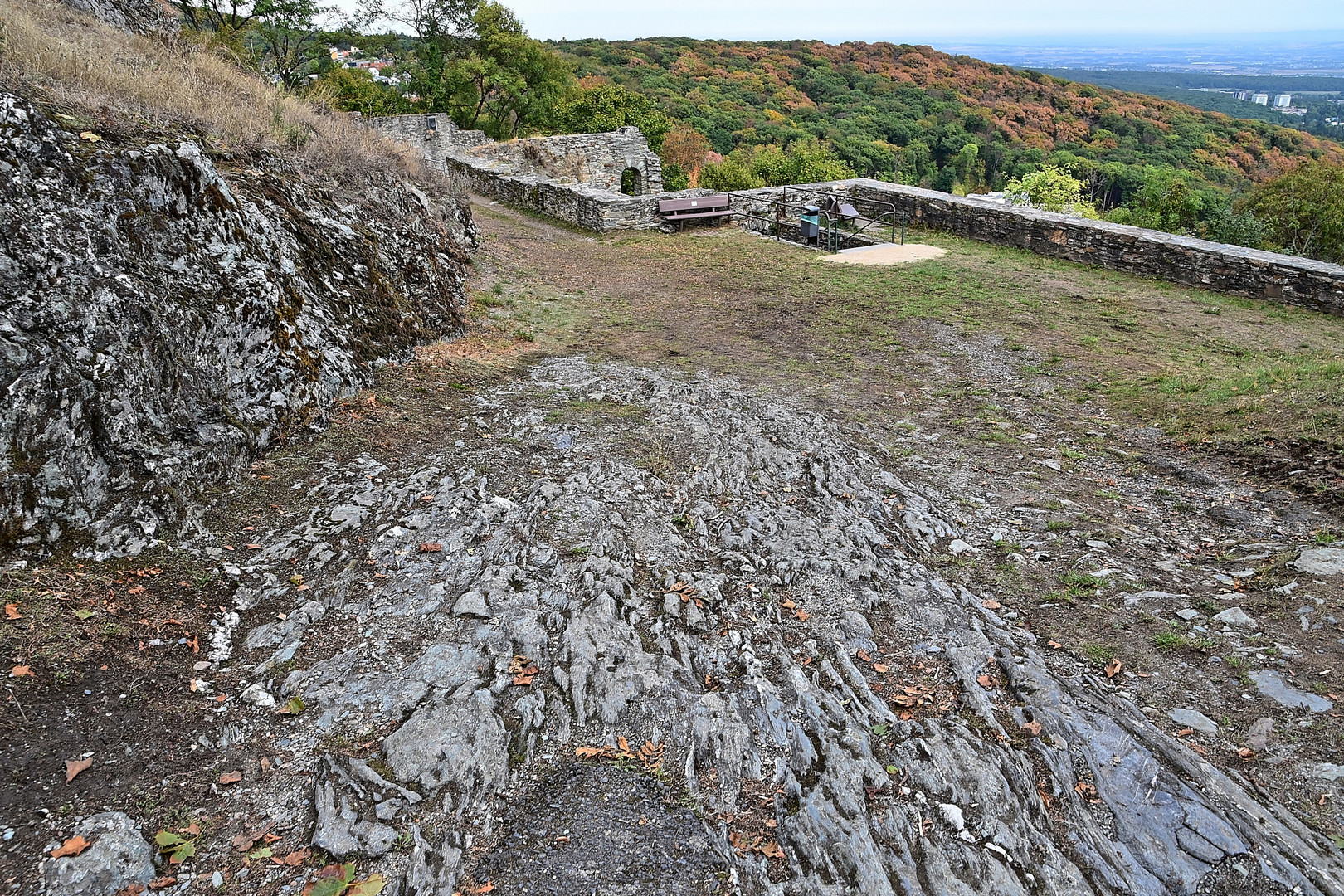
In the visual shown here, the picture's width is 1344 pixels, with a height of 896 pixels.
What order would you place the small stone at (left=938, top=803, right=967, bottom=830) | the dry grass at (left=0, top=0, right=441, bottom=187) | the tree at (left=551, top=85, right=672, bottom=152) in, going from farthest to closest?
the tree at (left=551, top=85, right=672, bottom=152), the dry grass at (left=0, top=0, right=441, bottom=187), the small stone at (left=938, top=803, right=967, bottom=830)

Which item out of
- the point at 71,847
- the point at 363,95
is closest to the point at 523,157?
the point at 363,95

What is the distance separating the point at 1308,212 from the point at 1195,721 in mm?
27254

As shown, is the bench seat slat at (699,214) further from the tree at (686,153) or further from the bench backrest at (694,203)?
the tree at (686,153)

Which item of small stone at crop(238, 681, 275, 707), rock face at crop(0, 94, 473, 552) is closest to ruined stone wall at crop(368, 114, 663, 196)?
rock face at crop(0, 94, 473, 552)

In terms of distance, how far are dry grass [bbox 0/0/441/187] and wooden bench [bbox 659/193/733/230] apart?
524 centimetres

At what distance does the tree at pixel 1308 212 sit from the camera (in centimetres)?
2245

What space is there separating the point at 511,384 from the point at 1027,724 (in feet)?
17.6

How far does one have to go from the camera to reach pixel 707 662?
4.00 metres

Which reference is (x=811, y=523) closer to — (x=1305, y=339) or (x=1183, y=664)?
(x=1183, y=664)

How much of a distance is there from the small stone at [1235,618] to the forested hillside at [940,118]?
1734 inches

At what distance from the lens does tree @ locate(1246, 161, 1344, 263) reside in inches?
884

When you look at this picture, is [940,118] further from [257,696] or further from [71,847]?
[71,847]

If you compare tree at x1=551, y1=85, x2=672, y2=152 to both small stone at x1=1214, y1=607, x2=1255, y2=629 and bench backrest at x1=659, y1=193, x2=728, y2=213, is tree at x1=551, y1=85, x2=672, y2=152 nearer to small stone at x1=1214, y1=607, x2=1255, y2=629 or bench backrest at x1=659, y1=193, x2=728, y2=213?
bench backrest at x1=659, y1=193, x2=728, y2=213

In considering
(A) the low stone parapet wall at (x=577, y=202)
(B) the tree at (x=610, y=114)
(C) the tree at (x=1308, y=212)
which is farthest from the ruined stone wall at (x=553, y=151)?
(C) the tree at (x=1308, y=212)
